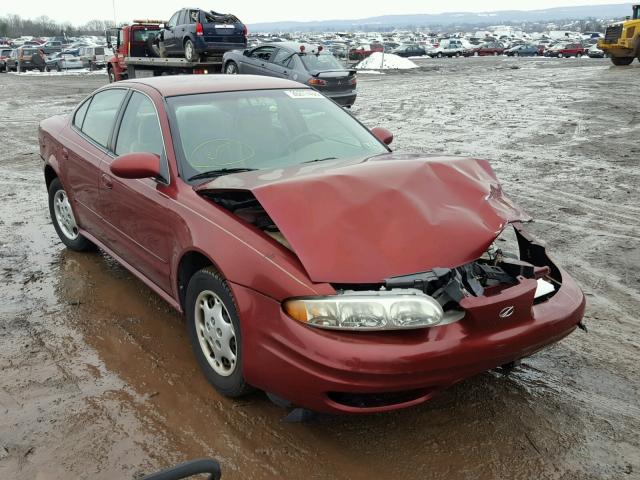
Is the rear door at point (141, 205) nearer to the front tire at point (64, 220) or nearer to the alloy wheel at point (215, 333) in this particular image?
the alloy wheel at point (215, 333)

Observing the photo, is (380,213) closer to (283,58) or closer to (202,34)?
(283,58)

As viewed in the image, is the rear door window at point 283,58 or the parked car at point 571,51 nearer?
the rear door window at point 283,58

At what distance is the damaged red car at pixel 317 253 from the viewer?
8.27 ft

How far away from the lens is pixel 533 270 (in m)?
2.90

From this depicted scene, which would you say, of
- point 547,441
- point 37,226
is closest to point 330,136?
point 547,441

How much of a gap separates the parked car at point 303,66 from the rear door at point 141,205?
34.6ft

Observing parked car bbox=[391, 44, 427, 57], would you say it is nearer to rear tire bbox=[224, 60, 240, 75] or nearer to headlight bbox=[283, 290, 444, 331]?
rear tire bbox=[224, 60, 240, 75]

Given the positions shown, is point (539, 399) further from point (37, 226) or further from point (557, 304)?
point (37, 226)

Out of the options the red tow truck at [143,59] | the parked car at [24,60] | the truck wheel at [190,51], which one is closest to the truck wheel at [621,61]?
the red tow truck at [143,59]

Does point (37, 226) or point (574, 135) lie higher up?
point (574, 135)

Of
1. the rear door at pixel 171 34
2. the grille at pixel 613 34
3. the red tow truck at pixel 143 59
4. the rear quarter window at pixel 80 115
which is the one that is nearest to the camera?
the rear quarter window at pixel 80 115

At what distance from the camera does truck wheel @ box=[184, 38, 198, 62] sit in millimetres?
17875

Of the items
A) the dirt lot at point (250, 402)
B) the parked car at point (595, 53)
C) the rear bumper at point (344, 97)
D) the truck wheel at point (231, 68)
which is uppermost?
the parked car at point (595, 53)

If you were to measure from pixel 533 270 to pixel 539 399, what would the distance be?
0.75 metres
